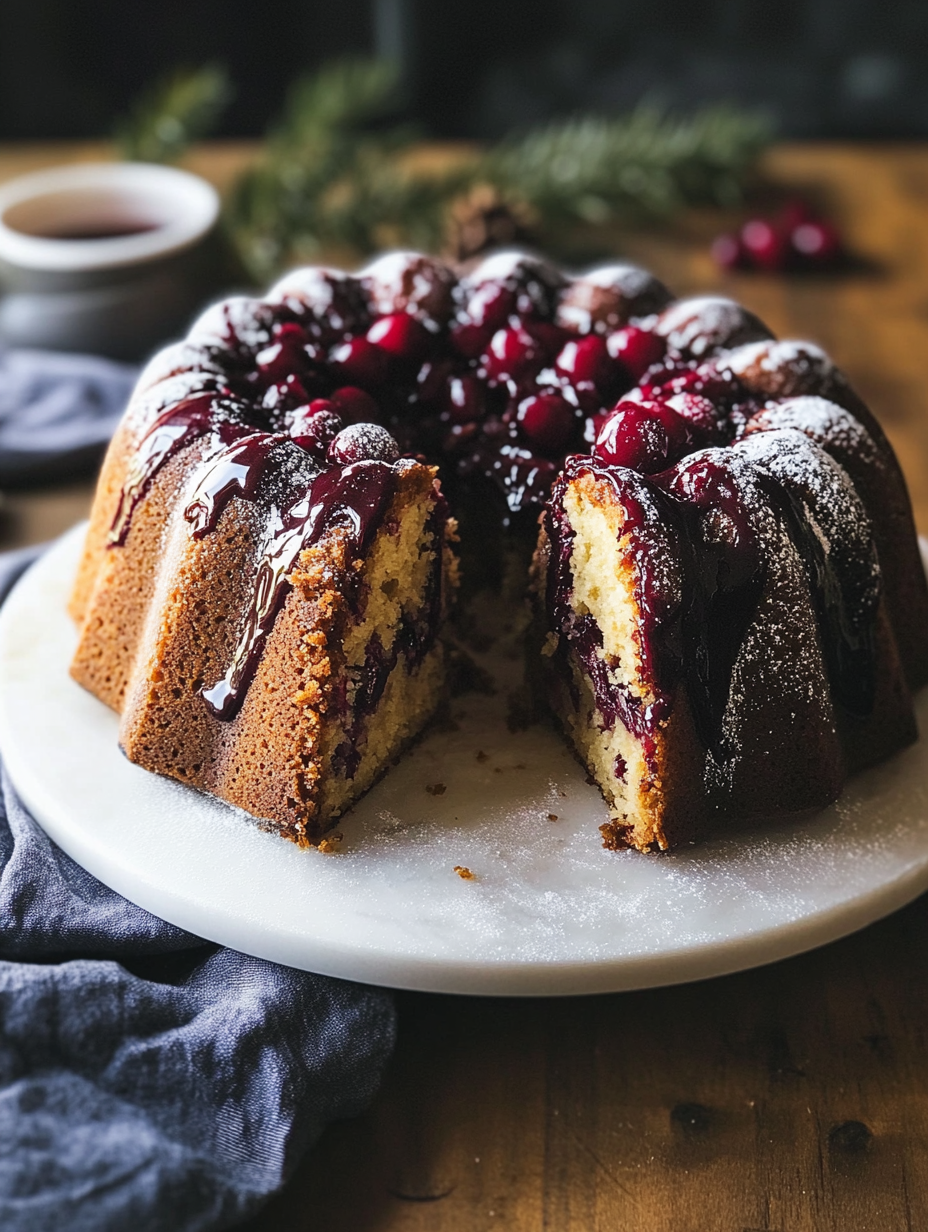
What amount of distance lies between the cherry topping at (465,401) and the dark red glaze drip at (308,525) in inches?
14.3

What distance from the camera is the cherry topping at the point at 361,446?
73.7 inches

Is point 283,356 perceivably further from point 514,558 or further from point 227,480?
point 514,558

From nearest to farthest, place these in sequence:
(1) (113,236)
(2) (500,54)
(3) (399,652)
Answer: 1. (3) (399,652)
2. (1) (113,236)
3. (2) (500,54)

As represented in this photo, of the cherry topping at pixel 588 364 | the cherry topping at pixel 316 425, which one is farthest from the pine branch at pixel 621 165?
the cherry topping at pixel 316 425

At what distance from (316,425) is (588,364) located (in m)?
0.48

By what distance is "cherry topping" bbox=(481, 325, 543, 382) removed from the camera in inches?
86.7

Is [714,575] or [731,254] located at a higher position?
[714,575]

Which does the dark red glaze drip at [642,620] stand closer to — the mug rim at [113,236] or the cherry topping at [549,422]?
the cherry topping at [549,422]

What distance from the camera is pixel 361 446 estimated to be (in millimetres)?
1879

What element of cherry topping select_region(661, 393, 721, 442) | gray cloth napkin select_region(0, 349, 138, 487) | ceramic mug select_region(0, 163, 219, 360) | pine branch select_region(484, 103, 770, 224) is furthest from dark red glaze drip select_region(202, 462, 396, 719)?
pine branch select_region(484, 103, 770, 224)

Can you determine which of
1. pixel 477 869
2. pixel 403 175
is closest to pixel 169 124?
pixel 403 175

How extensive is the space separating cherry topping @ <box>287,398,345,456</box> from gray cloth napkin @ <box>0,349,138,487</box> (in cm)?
101

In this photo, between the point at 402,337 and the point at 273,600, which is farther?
the point at 402,337

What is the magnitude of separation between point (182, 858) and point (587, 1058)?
59cm
